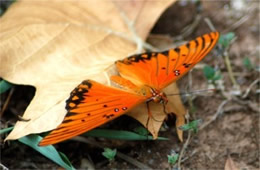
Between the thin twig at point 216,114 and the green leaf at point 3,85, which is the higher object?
the thin twig at point 216,114

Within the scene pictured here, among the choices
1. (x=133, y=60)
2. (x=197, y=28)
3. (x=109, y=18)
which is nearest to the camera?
(x=133, y=60)

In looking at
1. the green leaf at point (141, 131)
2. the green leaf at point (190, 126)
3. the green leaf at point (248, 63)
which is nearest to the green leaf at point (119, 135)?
the green leaf at point (141, 131)

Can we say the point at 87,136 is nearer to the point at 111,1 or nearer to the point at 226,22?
the point at 111,1

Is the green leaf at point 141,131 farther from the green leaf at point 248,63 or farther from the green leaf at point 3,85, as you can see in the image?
the green leaf at point 248,63

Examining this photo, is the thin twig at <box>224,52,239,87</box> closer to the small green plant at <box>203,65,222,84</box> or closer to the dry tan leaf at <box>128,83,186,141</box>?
the small green plant at <box>203,65,222,84</box>

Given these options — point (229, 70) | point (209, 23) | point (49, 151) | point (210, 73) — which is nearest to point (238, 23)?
point (209, 23)

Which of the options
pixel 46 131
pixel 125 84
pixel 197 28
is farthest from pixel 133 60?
pixel 197 28

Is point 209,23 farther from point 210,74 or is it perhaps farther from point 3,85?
point 3,85

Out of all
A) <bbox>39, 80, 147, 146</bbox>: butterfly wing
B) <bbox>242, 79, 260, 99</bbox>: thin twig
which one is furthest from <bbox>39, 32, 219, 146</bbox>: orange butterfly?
<bbox>242, 79, 260, 99</bbox>: thin twig
